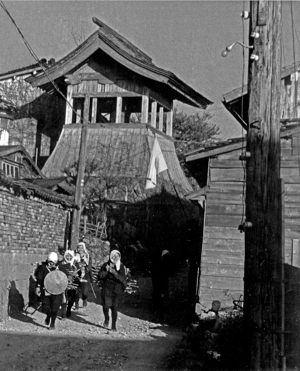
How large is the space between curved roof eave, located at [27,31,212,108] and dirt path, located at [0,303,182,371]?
13.8 meters

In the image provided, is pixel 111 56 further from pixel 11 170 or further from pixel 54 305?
pixel 54 305

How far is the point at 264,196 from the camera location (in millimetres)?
7457

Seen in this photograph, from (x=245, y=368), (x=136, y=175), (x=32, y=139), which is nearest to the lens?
(x=245, y=368)

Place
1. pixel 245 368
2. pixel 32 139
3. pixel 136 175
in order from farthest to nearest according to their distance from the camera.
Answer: pixel 32 139 → pixel 136 175 → pixel 245 368

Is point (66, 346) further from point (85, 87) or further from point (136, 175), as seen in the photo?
point (85, 87)

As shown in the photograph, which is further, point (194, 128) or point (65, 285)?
point (194, 128)

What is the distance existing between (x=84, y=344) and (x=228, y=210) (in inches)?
230

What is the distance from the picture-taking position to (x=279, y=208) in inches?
294

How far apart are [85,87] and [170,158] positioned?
5135 mm

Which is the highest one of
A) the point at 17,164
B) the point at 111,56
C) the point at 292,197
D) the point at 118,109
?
the point at 111,56

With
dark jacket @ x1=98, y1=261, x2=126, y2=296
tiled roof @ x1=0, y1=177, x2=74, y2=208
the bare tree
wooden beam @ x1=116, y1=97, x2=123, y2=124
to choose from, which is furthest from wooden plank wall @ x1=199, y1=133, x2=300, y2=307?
the bare tree

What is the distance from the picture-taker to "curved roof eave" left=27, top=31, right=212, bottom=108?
91.7 ft

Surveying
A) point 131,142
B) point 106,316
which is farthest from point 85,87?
point 106,316

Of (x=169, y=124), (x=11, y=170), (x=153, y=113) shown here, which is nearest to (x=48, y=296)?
(x=11, y=170)
